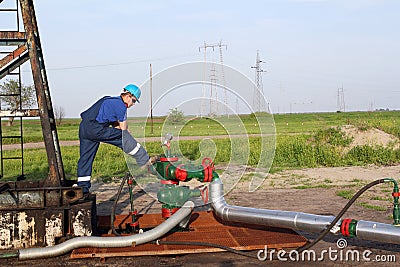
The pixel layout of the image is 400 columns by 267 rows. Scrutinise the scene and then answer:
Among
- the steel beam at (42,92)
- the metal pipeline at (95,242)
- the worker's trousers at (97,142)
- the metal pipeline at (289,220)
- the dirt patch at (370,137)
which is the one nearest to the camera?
the metal pipeline at (289,220)

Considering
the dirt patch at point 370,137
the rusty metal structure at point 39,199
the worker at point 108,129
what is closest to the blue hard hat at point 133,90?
the worker at point 108,129

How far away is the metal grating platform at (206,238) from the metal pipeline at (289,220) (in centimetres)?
18

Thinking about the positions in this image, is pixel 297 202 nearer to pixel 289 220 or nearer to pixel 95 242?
pixel 289 220

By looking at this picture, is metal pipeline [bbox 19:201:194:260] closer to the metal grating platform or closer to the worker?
the metal grating platform

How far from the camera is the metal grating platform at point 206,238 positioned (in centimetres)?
→ 597

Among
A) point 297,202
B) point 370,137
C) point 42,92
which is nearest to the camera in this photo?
point 42,92

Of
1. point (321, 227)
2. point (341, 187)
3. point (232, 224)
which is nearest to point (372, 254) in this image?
point (321, 227)

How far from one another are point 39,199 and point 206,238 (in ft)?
6.86

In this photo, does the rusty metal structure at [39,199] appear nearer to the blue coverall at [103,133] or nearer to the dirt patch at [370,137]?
the blue coverall at [103,133]

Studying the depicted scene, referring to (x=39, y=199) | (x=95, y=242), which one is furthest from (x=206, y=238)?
(x=39, y=199)

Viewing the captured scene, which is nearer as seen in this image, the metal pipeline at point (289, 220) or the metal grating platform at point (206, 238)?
the metal pipeline at point (289, 220)

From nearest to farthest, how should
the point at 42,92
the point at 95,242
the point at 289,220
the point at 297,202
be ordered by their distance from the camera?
the point at 95,242, the point at 289,220, the point at 42,92, the point at 297,202

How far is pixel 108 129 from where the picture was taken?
7434 millimetres

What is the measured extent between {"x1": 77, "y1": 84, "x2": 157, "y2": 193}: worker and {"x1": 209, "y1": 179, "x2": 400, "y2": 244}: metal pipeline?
3.63 ft
